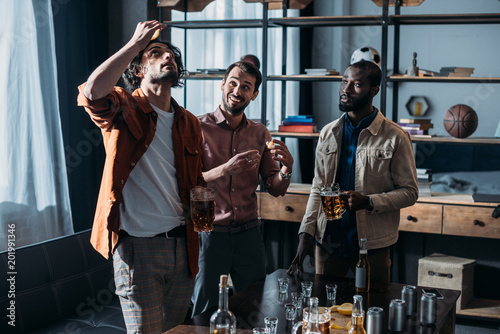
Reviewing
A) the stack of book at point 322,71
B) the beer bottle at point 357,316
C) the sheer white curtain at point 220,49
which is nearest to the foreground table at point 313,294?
the beer bottle at point 357,316

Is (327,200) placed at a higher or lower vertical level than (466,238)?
higher

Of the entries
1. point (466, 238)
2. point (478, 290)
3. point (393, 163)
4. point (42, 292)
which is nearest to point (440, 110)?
point (466, 238)

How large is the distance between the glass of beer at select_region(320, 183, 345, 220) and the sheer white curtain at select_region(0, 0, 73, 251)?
1.86 metres

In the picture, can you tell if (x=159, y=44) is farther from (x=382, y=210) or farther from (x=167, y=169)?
(x=382, y=210)

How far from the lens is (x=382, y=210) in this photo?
2.40m

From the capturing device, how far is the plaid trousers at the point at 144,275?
1.91 metres

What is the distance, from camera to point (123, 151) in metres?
1.92

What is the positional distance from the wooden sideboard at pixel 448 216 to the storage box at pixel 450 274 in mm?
187

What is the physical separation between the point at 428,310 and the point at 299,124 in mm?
2332

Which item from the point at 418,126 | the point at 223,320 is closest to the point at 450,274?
the point at 418,126

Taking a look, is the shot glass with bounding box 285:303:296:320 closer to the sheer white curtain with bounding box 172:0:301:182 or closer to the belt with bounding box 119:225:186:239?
the belt with bounding box 119:225:186:239

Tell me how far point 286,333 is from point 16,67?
229 cm

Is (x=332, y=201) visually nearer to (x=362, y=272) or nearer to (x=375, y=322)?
(x=362, y=272)

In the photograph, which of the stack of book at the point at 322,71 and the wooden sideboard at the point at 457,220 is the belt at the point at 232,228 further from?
the stack of book at the point at 322,71
